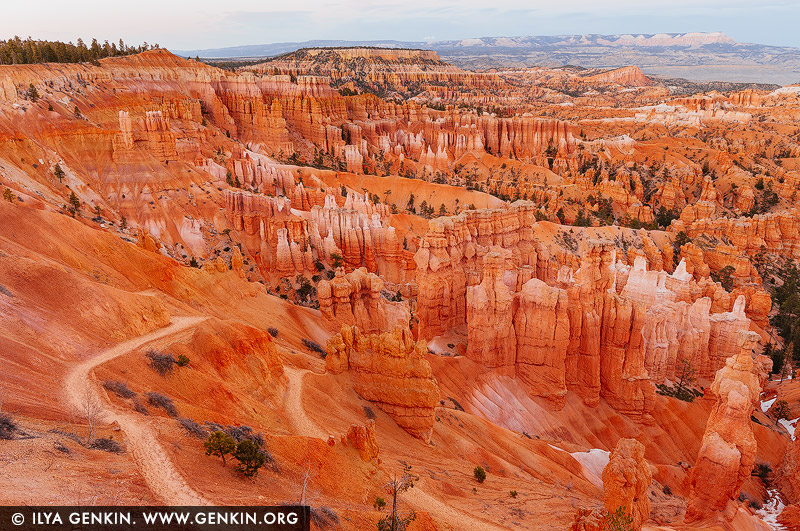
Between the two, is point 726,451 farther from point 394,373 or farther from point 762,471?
point 394,373

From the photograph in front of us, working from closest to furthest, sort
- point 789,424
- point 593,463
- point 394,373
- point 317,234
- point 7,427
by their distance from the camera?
point 7,427
point 394,373
point 593,463
point 789,424
point 317,234

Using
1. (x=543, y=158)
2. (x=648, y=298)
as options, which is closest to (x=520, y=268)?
(x=648, y=298)

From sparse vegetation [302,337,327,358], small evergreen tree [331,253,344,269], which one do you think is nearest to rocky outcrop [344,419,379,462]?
sparse vegetation [302,337,327,358]

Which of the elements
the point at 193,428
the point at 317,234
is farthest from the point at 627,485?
the point at 317,234

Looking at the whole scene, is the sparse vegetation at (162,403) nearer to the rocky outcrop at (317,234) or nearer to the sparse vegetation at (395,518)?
the sparse vegetation at (395,518)

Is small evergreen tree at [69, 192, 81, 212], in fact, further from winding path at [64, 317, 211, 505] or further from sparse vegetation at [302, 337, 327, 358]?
winding path at [64, 317, 211, 505]

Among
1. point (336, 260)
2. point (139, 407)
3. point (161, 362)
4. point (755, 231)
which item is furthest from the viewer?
point (755, 231)
